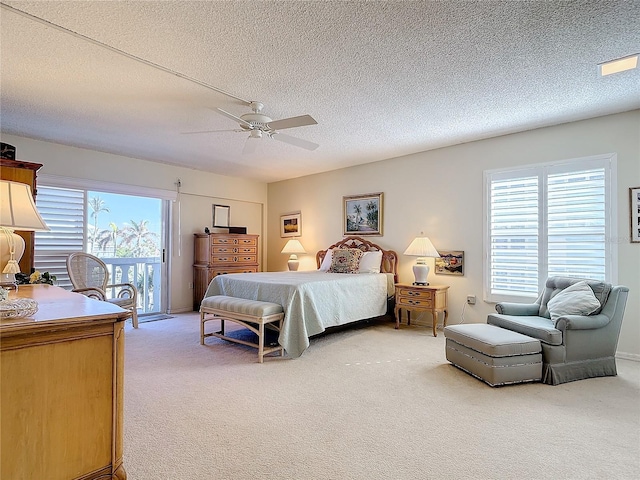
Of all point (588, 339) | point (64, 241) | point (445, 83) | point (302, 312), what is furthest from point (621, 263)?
point (64, 241)

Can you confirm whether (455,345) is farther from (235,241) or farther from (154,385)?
(235,241)

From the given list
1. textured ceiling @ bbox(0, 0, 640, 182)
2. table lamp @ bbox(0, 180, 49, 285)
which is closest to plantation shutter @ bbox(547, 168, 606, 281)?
textured ceiling @ bbox(0, 0, 640, 182)

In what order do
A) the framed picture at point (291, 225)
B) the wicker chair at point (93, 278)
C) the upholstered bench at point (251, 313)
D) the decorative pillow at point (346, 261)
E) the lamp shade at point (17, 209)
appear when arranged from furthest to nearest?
the framed picture at point (291, 225) < the decorative pillow at point (346, 261) < the wicker chair at point (93, 278) < the upholstered bench at point (251, 313) < the lamp shade at point (17, 209)

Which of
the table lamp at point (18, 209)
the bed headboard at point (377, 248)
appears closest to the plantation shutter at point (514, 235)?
the bed headboard at point (377, 248)

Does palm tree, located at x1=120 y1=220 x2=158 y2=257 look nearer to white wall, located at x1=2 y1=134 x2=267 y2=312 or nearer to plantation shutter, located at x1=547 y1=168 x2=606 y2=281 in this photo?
white wall, located at x1=2 y1=134 x2=267 y2=312

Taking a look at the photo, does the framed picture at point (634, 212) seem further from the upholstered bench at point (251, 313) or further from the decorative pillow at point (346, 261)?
the upholstered bench at point (251, 313)

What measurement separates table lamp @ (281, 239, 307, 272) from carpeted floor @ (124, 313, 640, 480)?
300 cm

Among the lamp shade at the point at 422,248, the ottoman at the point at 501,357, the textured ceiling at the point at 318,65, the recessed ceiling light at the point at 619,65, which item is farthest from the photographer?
the lamp shade at the point at 422,248

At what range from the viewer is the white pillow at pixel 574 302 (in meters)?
3.04

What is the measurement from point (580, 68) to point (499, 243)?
2.21m

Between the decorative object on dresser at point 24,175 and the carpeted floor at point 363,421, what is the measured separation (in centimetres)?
→ 166

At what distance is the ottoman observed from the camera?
2.82 metres

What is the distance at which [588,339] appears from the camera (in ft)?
9.77

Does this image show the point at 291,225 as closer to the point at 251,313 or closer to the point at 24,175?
the point at 251,313
